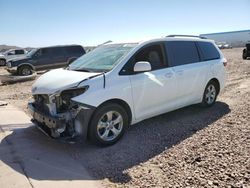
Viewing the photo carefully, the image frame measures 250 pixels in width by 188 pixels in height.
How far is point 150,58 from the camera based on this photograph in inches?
231

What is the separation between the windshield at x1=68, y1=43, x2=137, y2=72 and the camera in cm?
543

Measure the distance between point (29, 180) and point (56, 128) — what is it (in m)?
0.95

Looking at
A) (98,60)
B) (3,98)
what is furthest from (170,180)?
(3,98)

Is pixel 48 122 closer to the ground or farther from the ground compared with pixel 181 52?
closer to the ground

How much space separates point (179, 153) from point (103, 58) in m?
2.30

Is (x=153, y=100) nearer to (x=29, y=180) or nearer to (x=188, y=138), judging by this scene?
(x=188, y=138)

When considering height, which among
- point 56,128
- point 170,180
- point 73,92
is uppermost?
point 73,92

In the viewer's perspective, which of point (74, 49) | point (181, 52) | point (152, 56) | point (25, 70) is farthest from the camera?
point (74, 49)

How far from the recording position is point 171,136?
5.62 metres

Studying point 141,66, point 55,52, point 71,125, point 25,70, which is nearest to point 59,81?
point 71,125

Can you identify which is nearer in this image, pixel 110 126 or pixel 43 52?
pixel 110 126

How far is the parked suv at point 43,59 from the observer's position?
17.6 meters

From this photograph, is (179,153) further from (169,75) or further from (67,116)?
(67,116)

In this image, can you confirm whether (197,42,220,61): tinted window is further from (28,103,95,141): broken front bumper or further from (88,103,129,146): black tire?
(28,103,95,141): broken front bumper
